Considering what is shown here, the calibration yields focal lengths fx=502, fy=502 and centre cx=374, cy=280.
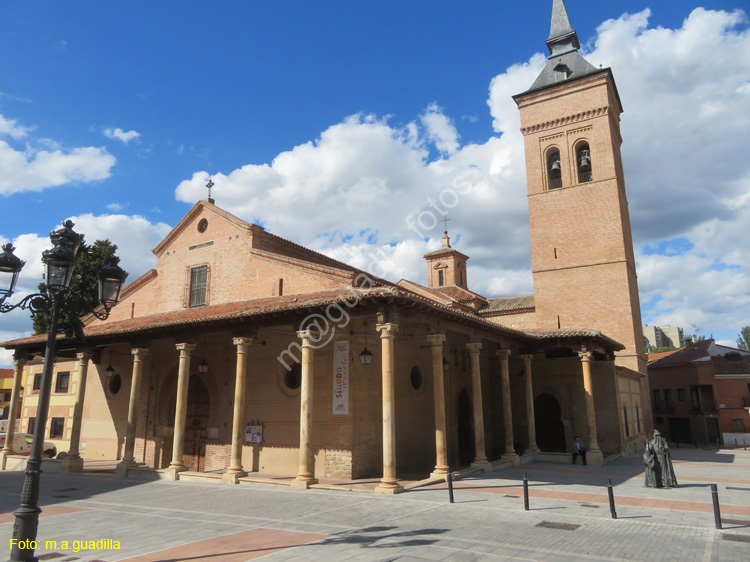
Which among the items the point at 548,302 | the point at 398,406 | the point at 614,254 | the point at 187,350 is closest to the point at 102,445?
the point at 187,350

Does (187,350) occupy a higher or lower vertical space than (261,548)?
higher

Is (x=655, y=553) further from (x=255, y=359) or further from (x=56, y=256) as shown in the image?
(x=255, y=359)

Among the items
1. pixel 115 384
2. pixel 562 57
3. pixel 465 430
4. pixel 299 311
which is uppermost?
pixel 562 57

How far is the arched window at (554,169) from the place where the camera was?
29.2 meters

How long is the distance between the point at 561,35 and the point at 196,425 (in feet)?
101

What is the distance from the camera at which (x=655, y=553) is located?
7.05 meters

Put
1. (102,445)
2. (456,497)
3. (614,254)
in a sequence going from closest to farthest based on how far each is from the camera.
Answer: (456,497), (102,445), (614,254)

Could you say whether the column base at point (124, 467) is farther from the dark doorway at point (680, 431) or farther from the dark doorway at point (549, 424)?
the dark doorway at point (680, 431)

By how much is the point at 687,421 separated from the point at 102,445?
37404 millimetres

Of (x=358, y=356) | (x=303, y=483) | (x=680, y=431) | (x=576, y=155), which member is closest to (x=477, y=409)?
(x=358, y=356)

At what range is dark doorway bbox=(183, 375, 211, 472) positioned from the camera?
58.1 feet

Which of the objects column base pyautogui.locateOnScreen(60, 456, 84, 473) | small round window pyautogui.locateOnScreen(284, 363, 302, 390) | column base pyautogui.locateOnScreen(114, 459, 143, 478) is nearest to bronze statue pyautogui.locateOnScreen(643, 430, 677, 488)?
small round window pyautogui.locateOnScreen(284, 363, 302, 390)

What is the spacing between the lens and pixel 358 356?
1480 cm

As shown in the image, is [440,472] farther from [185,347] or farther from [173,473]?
[185,347]
